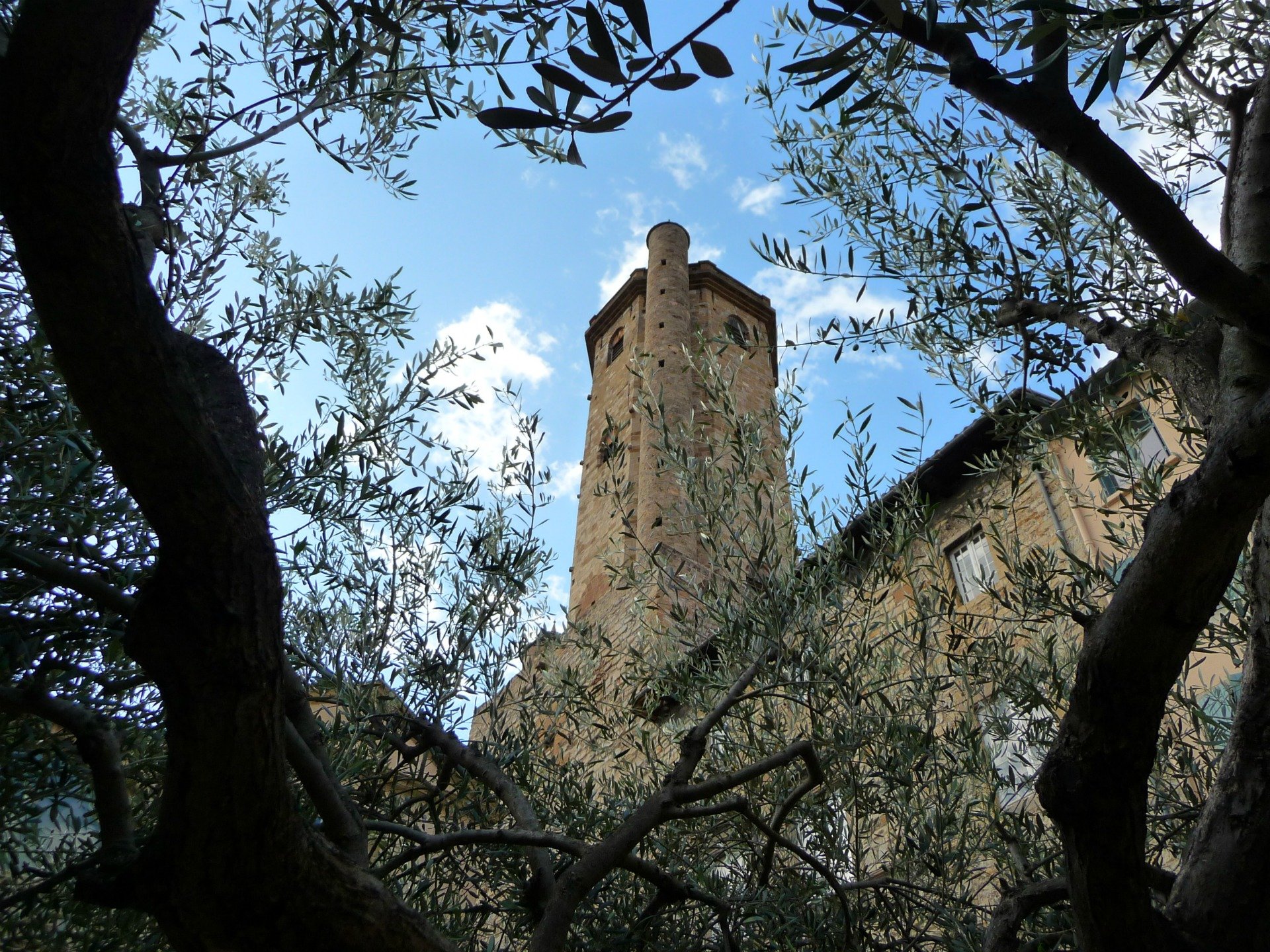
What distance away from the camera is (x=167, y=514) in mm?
2072

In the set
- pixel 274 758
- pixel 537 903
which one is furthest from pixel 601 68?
pixel 537 903

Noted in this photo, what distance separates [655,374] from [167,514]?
13.3 meters

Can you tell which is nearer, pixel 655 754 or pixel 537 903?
pixel 537 903

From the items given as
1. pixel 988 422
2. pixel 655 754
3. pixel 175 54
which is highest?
pixel 988 422

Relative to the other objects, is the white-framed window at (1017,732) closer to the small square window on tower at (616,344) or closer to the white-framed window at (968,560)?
the white-framed window at (968,560)

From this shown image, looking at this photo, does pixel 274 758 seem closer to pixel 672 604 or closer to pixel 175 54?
pixel 672 604

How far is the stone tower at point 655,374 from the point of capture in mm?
17297

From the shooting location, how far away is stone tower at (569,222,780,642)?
1730cm

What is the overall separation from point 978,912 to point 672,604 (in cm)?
194

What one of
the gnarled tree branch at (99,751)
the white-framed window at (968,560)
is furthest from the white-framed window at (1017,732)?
the white-framed window at (968,560)

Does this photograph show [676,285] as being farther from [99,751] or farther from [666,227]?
[99,751]

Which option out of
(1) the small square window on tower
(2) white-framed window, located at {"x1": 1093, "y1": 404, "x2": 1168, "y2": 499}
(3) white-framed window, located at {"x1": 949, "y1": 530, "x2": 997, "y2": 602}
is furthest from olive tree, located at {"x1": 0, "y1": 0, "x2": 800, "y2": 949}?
(1) the small square window on tower

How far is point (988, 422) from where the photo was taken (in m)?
9.62

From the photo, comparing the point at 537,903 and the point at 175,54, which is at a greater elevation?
the point at 175,54
